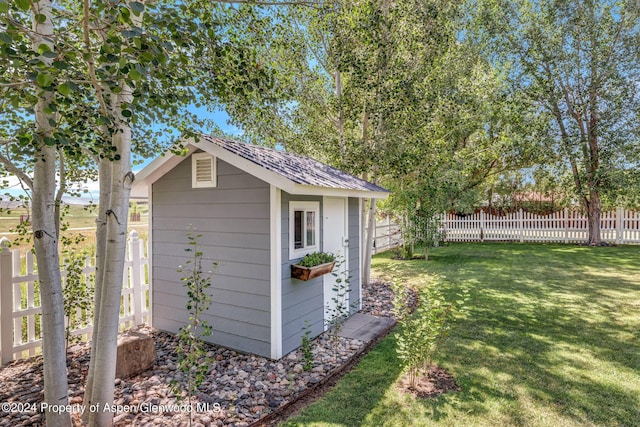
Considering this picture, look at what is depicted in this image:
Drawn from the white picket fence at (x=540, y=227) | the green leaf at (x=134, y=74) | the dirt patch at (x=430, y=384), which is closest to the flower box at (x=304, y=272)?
the dirt patch at (x=430, y=384)

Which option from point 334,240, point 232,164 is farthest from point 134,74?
point 334,240

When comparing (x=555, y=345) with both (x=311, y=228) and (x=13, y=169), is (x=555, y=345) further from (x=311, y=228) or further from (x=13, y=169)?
(x=13, y=169)

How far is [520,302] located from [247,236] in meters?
4.84

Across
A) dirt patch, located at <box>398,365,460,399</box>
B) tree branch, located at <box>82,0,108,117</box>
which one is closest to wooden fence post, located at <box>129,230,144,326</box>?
tree branch, located at <box>82,0,108,117</box>

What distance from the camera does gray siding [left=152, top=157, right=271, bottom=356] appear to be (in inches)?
146

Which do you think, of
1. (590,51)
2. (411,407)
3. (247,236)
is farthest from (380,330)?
(590,51)

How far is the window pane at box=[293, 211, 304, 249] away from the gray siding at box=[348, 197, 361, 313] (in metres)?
1.42

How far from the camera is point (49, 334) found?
2.14 metres

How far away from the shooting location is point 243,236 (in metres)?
3.83

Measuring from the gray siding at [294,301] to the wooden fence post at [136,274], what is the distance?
2332mm

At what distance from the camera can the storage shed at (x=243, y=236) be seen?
143 inches

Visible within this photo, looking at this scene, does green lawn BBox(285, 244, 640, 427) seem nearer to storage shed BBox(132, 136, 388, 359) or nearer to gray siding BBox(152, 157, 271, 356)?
storage shed BBox(132, 136, 388, 359)

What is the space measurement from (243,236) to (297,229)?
26.0 inches

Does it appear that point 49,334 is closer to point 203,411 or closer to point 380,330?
point 203,411
